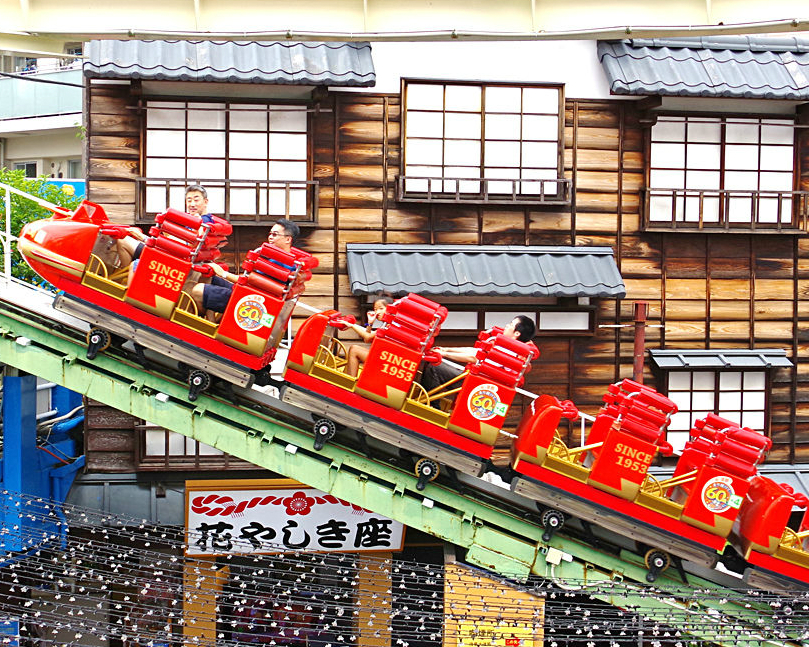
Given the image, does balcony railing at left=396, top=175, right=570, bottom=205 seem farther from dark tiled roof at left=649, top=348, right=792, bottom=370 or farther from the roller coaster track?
the roller coaster track

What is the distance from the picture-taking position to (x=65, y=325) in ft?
28.5

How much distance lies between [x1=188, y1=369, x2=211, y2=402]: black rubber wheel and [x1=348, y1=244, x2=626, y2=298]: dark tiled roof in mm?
3158

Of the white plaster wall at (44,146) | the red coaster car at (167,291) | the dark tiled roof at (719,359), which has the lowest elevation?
the dark tiled roof at (719,359)

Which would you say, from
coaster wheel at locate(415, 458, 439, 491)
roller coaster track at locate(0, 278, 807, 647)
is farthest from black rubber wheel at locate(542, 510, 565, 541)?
coaster wheel at locate(415, 458, 439, 491)

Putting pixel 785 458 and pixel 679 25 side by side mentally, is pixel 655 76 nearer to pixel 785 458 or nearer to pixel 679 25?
pixel 679 25

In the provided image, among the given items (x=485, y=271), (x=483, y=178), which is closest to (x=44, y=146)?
(x=483, y=178)

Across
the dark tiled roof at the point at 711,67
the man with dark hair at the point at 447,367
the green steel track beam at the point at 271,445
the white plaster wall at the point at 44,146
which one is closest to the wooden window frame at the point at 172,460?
the green steel track beam at the point at 271,445

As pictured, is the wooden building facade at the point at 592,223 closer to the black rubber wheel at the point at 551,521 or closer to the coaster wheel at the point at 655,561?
the black rubber wheel at the point at 551,521

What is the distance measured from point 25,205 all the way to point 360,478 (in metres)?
9.22

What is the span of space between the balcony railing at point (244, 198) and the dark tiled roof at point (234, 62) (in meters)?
1.31

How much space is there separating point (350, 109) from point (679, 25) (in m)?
4.48

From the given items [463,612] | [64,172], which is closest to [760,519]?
[463,612]

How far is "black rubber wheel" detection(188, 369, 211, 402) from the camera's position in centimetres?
852

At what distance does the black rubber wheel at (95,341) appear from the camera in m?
8.52
